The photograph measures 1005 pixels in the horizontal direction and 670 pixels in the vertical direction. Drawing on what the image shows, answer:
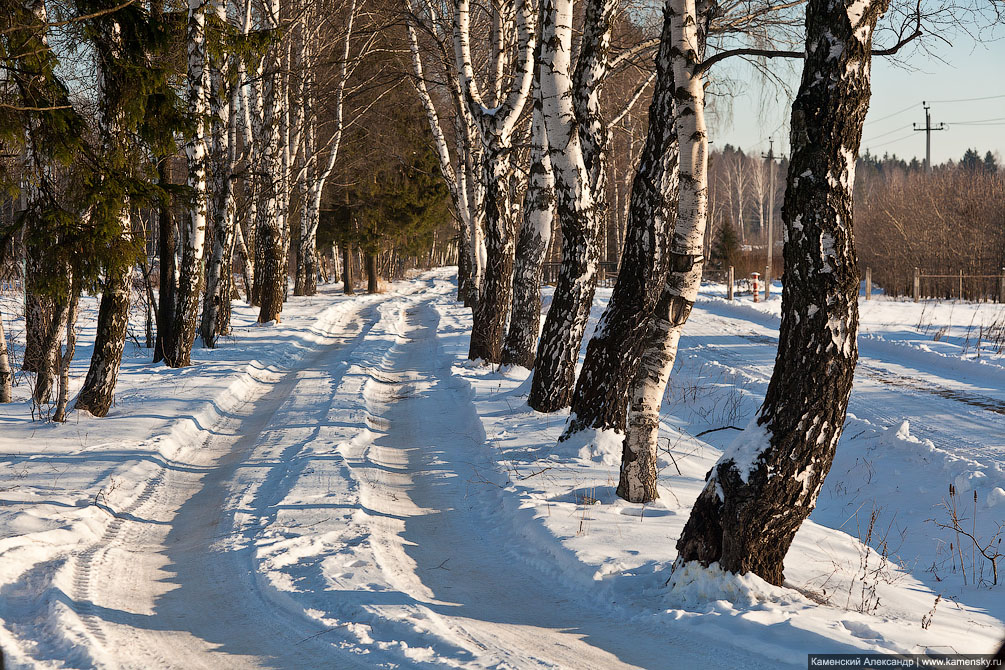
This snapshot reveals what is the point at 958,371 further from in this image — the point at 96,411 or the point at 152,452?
the point at 96,411

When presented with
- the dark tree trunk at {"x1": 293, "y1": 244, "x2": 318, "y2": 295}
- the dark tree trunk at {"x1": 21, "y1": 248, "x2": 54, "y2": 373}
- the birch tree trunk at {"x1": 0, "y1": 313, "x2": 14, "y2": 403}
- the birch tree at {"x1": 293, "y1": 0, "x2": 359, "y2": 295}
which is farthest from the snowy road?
the dark tree trunk at {"x1": 293, "y1": 244, "x2": 318, "y2": 295}

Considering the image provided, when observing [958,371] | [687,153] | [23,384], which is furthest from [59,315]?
[958,371]

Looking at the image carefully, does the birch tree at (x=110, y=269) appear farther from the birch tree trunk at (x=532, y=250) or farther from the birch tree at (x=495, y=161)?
the birch tree at (x=495, y=161)

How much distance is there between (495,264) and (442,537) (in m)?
7.37

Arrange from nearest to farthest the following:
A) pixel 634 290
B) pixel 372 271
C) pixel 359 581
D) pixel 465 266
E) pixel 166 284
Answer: pixel 359 581 → pixel 634 290 → pixel 166 284 → pixel 465 266 → pixel 372 271

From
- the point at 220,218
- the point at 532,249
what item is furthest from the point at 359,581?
the point at 220,218

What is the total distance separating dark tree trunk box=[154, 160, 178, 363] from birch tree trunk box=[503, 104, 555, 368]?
620 cm

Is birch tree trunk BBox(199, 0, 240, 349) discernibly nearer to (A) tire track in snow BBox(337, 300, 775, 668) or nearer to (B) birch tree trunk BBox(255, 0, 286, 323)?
(B) birch tree trunk BBox(255, 0, 286, 323)

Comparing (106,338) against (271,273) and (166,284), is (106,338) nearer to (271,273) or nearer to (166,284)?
(166,284)

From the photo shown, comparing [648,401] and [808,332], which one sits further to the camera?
[648,401]

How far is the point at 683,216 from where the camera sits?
16.9 feet

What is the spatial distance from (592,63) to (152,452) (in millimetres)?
6437

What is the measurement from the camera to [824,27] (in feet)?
12.6

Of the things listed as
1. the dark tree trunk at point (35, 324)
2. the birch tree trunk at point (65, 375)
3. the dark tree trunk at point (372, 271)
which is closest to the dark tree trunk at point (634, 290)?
the birch tree trunk at point (65, 375)
